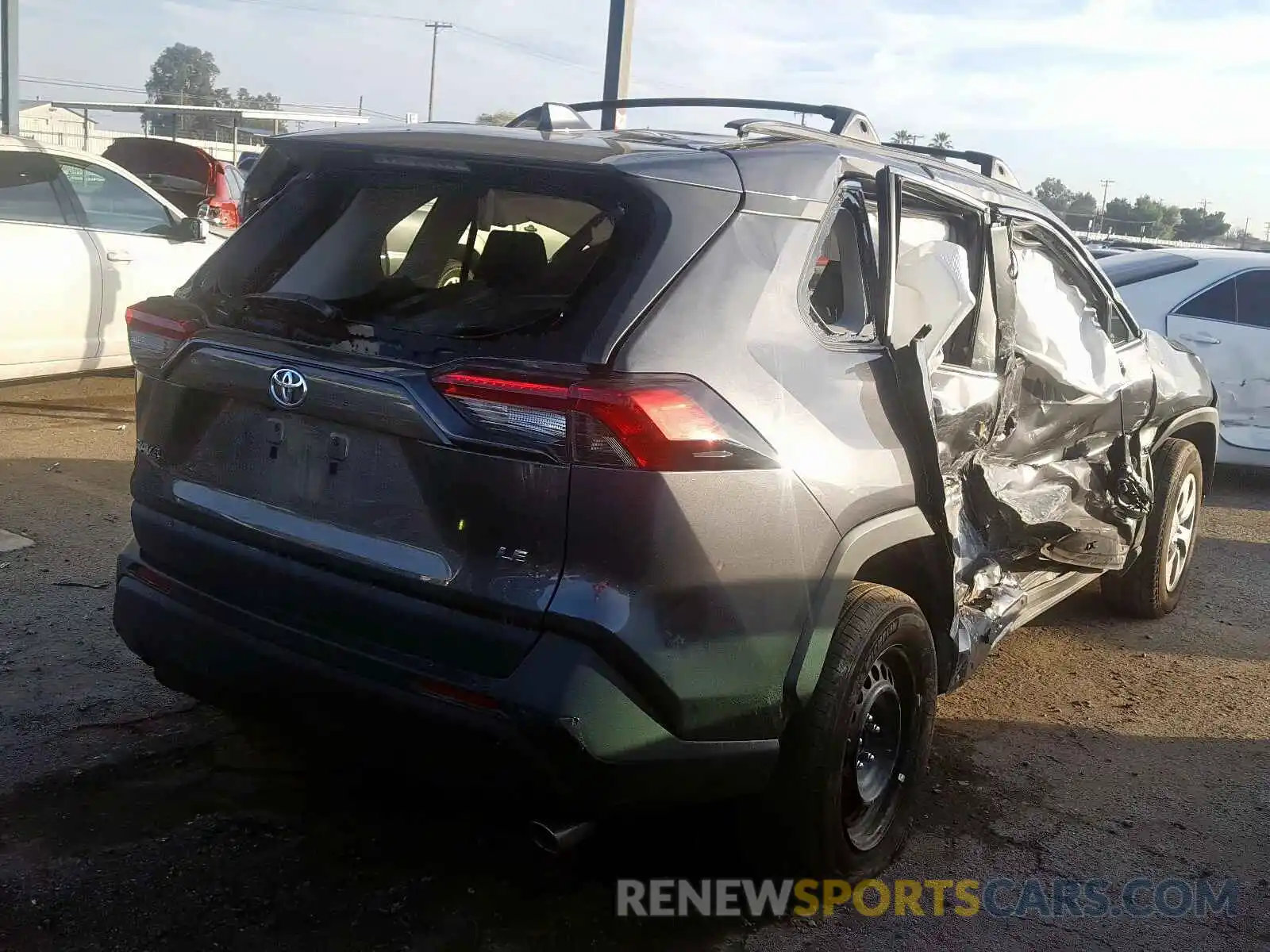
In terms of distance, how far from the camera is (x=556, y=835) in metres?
2.42

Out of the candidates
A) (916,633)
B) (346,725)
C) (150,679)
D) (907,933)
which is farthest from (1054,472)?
(150,679)

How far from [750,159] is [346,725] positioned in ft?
5.03

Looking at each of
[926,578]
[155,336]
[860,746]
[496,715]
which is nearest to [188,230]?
[155,336]

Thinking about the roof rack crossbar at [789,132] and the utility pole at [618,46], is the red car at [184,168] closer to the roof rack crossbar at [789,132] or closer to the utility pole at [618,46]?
Result: the utility pole at [618,46]

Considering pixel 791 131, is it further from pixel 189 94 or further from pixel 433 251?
pixel 189 94

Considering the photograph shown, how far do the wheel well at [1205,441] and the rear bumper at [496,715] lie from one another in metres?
3.82

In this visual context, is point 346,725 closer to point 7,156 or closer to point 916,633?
point 916,633

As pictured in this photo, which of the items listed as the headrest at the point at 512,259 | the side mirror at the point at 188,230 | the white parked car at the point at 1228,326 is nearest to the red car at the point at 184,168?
the side mirror at the point at 188,230

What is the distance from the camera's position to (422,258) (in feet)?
11.1

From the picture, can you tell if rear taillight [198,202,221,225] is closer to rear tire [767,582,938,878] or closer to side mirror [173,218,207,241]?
side mirror [173,218,207,241]

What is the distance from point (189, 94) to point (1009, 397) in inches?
3785

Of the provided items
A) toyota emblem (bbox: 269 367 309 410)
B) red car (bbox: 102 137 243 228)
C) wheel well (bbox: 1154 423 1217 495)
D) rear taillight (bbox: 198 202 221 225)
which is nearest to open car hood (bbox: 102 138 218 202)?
red car (bbox: 102 137 243 228)

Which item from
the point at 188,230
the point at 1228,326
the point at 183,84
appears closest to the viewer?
the point at 1228,326

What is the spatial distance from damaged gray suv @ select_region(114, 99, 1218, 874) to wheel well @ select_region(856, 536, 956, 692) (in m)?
0.01
